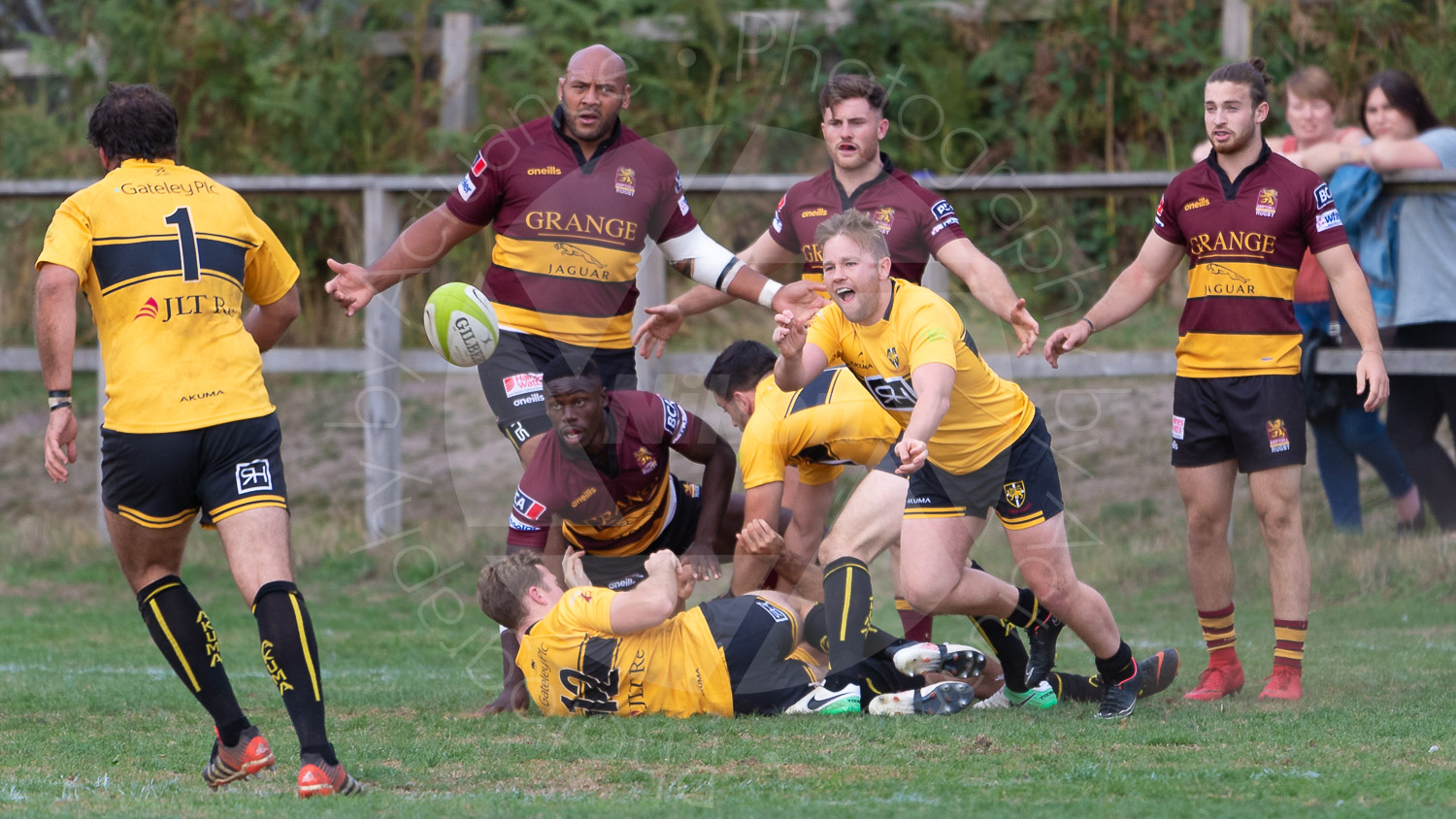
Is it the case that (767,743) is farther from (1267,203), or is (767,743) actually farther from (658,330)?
(1267,203)

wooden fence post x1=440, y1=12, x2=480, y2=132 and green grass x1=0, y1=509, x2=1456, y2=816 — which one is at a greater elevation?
wooden fence post x1=440, y1=12, x2=480, y2=132

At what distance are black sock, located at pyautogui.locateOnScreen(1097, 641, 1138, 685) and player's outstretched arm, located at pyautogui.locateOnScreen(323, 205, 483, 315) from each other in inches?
124

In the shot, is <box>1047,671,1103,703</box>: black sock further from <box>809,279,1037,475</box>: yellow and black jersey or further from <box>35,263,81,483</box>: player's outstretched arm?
<box>35,263,81,483</box>: player's outstretched arm

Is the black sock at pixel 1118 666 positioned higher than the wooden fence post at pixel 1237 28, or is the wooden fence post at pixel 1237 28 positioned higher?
the wooden fence post at pixel 1237 28

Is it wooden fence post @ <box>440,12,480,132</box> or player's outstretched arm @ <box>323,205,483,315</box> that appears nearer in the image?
player's outstretched arm @ <box>323,205,483,315</box>

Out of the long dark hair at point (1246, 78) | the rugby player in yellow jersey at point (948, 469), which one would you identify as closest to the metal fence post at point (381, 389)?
the rugby player in yellow jersey at point (948, 469)

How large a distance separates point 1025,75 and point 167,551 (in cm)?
956

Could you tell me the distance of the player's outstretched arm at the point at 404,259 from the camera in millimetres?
5832

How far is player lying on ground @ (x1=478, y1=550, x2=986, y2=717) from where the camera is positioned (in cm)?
538

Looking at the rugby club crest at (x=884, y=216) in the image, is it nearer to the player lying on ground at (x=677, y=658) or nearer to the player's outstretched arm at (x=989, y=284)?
the player's outstretched arm at (x=989, y=284)

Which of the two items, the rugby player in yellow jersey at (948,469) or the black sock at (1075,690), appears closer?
the rugby player in yellow jersey at (948,469)

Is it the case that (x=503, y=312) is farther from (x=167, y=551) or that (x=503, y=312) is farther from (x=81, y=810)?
(x=81, y=810)

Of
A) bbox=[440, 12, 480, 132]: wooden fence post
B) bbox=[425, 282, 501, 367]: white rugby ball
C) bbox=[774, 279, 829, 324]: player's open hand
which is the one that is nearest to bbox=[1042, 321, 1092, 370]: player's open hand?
bbox=[774, 279, 829, 324]: player's open hand

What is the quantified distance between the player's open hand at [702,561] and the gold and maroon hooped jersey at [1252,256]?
203 centimetres
